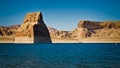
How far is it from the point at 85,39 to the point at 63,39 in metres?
16.3

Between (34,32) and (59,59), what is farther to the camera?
(34,32)

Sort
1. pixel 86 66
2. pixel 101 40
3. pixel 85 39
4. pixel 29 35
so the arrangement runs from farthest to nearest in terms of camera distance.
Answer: pixel 85 39 < pixel 101 40 < pixel 29 35 < pixel 86 66

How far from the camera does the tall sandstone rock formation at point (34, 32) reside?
138 metres

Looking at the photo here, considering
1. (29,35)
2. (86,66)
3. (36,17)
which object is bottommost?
(86,66)

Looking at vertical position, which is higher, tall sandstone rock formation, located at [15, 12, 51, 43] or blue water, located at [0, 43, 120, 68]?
tall sandstone rock formation, located at [15, 12, 51, 43]

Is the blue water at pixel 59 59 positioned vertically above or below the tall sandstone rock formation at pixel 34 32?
below

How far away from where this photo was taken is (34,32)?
139 m

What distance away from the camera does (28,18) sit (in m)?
153

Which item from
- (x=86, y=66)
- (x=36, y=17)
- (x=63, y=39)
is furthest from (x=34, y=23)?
(x=86, y=66)

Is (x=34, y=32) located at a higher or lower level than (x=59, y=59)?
higher

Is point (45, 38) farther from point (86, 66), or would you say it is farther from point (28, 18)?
point (86, 66)

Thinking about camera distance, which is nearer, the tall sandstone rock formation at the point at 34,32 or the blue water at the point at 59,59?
the blue water at the point at 59,59

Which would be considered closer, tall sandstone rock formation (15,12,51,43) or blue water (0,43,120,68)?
blue water (0,43,120,68)

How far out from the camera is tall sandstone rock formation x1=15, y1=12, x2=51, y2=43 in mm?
138012
